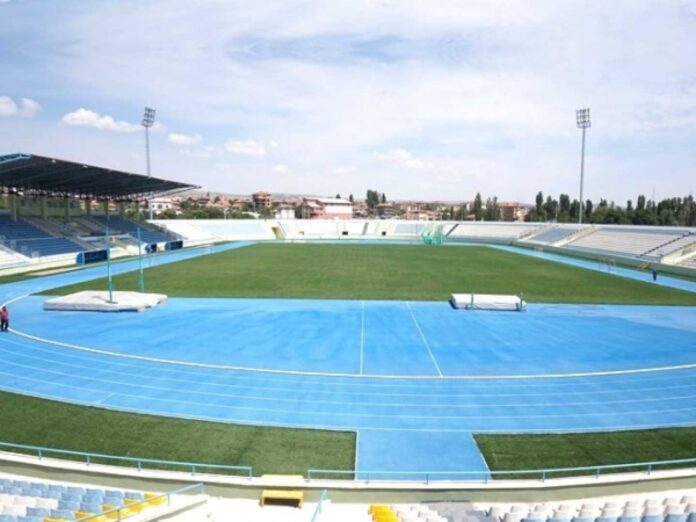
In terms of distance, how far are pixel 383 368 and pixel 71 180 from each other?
4537 centimetres

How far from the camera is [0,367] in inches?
688

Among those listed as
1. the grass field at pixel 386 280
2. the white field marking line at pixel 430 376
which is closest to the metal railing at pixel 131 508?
the white field marking line at pixel 430 376

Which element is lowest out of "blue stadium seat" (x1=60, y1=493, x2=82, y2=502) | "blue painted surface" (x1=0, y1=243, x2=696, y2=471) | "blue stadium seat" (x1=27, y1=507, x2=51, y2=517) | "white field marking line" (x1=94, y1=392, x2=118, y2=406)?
"white field marking line" (x1=94, y1=392, x2=118, y2=406)

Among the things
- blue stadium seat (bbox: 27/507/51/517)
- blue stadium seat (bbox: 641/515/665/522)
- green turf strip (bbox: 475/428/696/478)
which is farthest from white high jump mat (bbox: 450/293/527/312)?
blue stadium seat (bbox: 27/507/51/517)

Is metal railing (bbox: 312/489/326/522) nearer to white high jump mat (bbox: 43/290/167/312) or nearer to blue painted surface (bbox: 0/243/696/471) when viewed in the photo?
blue painted surface (bbox: 0/243/696/471)

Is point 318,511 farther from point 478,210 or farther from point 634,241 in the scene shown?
point 478,210

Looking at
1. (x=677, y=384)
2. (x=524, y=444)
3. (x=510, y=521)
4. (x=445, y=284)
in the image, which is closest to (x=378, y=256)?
(x=445, y=284)

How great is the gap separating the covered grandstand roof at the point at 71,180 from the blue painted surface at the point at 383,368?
16.3m

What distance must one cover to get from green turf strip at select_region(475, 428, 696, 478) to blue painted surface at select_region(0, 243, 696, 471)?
0.52m

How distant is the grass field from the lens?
1291 inches

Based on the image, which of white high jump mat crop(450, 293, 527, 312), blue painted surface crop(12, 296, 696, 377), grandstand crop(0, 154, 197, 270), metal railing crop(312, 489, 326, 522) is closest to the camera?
metal railing crop(312, 489, 326, 522)

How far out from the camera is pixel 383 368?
704 inches

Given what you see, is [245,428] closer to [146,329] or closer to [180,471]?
[180,471]

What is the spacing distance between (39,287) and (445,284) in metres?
28.8
